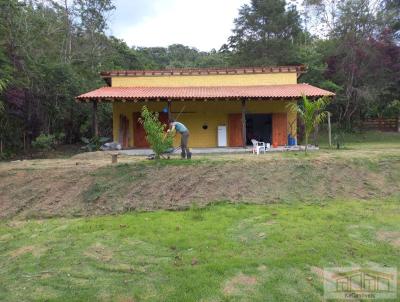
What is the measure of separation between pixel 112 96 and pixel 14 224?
9625mm

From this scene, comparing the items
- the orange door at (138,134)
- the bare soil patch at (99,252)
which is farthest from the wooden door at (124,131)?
the bare soil patch at (99,252)

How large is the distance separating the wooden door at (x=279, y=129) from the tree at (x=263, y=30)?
1441cm

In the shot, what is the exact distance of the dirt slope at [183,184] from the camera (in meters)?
9.46

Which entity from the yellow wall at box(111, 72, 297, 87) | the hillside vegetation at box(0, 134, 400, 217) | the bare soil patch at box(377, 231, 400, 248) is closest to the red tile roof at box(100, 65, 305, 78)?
the yellow wall at box(111, 72, 297, 87)

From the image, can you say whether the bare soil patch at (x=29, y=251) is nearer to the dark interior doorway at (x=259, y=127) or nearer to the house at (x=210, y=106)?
the house at (x=210, y=106)

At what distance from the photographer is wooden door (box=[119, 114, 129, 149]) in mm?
19189

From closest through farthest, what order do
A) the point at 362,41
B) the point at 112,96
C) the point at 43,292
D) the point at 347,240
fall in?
the point at 43,292, the point at 347,240, the point at 112,96, the point at 362,41

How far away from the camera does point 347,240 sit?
688 centimetres

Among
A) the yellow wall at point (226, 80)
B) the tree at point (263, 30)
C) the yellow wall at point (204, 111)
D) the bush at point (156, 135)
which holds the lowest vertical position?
the bush at point (156, 135)

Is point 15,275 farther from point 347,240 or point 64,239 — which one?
point 347,240

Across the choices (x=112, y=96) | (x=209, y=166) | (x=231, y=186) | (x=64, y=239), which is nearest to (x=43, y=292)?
(x=64, y=239)

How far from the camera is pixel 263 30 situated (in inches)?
1385

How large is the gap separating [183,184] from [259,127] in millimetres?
11856

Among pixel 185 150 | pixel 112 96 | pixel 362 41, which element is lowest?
pixel 185 150
